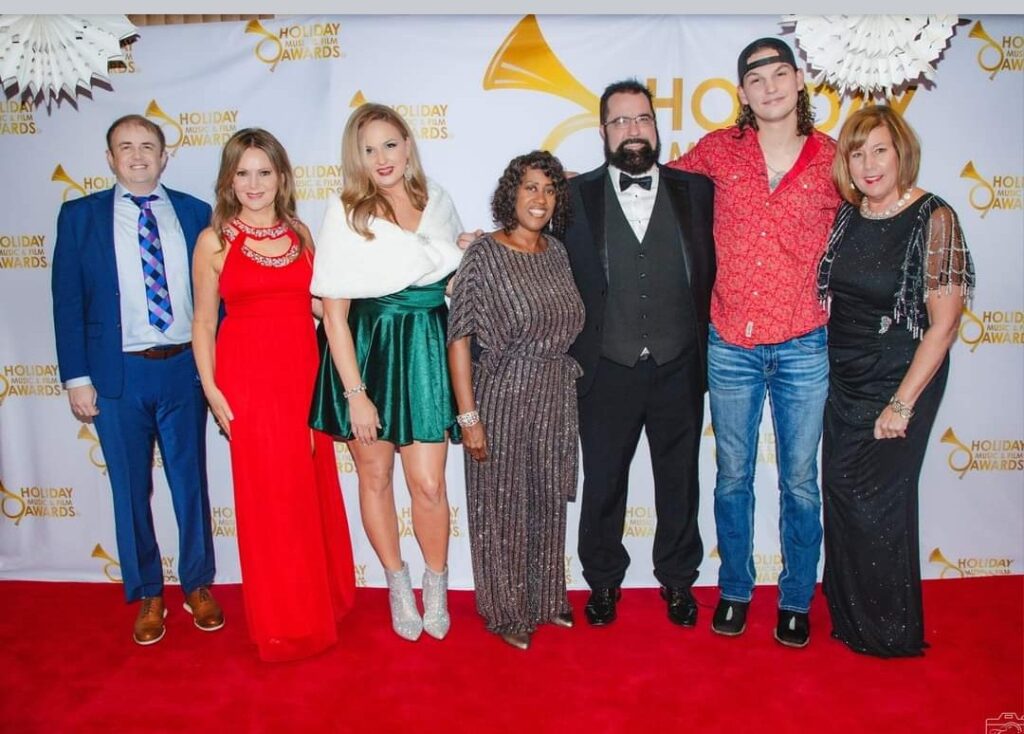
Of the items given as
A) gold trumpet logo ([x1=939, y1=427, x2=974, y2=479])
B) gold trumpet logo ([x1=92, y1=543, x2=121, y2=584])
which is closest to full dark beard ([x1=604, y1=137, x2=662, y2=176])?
gold trumpet logo ([x1=939, y1=427, x2=974, y2=479])

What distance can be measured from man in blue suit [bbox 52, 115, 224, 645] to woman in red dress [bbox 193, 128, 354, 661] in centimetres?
26

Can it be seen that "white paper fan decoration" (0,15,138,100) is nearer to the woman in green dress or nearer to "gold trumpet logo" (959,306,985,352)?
the woman in green dress

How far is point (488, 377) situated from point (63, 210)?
1.75m

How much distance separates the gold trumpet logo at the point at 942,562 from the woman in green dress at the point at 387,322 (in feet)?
7.27

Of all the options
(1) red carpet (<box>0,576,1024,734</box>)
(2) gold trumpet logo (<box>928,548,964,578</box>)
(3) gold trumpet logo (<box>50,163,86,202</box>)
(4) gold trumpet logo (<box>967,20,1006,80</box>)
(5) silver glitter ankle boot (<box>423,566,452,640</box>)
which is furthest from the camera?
(2) gold trumpet logo (<box>928,548,964,578</box>)

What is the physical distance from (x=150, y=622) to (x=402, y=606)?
0.98 m

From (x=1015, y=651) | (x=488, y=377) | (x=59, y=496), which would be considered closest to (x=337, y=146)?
(x=488, y=377)

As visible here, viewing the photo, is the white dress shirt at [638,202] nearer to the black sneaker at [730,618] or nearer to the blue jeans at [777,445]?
A: the blue jeans at [777,445]

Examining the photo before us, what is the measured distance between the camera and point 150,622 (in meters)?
3.12

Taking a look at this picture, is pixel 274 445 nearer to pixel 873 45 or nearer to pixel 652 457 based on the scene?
pixel 652 457

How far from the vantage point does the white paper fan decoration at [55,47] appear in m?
2.98

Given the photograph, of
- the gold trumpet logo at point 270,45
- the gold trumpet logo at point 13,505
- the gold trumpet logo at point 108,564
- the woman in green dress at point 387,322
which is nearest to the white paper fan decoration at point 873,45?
the woman in green dress at point 387,322

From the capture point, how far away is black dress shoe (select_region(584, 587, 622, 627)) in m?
3.13

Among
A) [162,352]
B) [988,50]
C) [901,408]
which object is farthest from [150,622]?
[988,50]
